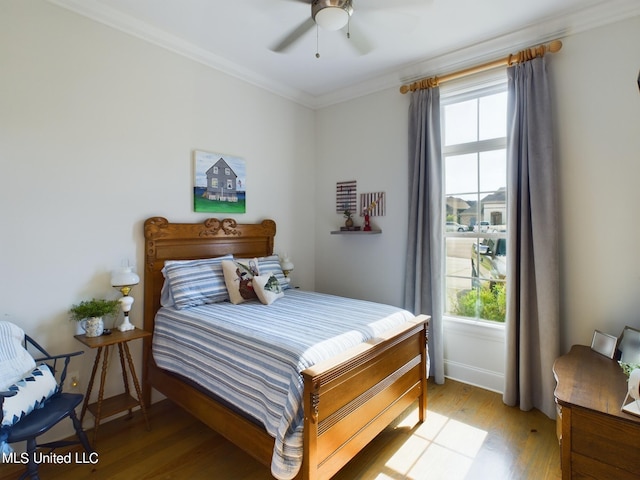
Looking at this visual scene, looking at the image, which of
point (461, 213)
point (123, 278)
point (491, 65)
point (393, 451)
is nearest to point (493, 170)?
point (461, 213)

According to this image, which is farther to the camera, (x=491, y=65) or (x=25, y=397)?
(x=491, y=65)

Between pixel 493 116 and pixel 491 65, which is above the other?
pixel 491 65

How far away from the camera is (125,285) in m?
2.29

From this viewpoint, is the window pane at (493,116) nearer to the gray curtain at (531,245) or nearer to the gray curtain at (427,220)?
the gray curtain at (531,245)

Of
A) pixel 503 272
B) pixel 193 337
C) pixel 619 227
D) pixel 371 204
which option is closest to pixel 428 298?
pixel 503 272

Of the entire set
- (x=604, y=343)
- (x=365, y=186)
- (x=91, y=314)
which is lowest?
(x=604, y=343)

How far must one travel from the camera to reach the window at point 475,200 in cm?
282

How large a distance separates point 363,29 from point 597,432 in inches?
110

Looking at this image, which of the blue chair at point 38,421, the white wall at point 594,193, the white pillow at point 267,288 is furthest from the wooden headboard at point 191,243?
the white wall at point 594,193

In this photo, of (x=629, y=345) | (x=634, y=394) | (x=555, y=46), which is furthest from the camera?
(x=555, y=46)

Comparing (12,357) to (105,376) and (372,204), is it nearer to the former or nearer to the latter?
(105,376)

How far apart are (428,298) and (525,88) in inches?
72.1

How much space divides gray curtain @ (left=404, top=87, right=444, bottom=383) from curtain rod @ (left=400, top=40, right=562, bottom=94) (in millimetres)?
62

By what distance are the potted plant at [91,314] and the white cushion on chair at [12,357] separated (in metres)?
0.30
